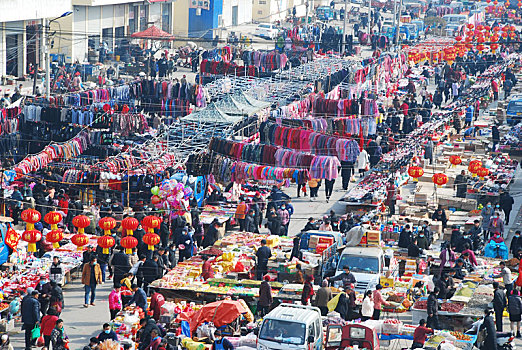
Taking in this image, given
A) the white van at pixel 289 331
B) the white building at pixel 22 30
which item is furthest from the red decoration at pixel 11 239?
the white building at pixel 22 30

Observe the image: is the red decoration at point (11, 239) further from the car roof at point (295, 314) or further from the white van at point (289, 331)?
the white van at point (289, 331)

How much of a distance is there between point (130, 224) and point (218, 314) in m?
5.61

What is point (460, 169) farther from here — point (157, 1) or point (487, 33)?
point (157, 1)

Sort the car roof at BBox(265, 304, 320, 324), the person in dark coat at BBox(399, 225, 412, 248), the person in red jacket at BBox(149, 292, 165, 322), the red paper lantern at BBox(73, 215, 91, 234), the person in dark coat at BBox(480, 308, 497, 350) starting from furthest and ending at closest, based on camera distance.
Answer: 1. the person in dark coat at BBox(399, 225, 412, 248)
2. the red paper lantern at BBox(73, 215, 91, 234)
3. the person in red jacket at BBox(149, 292, 165, 322)
4. the person in dark coat at BBox(480, 308, 497, 350)
5. the car roof at BBox(265, 304, 320, 324)

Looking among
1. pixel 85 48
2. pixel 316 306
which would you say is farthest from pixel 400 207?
pixel 85 48

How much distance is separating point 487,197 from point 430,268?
24.3 feet

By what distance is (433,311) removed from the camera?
2172cm

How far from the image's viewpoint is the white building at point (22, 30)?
2037 inches

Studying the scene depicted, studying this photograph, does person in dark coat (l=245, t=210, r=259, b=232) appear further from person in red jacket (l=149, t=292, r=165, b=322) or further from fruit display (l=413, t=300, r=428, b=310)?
person in red jacket (l=149, t=292, r=165, b=322)

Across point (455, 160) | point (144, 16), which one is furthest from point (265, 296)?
point (144, 16)

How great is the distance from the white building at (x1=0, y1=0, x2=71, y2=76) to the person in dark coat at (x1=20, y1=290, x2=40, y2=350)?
31805 mm

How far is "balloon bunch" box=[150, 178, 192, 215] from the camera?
29266 millimetres

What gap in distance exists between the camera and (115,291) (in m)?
22.3

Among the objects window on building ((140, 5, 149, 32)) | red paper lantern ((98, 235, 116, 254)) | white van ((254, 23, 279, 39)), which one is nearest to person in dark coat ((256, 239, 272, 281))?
red paper lantern ((98, 235, 116, 254))
